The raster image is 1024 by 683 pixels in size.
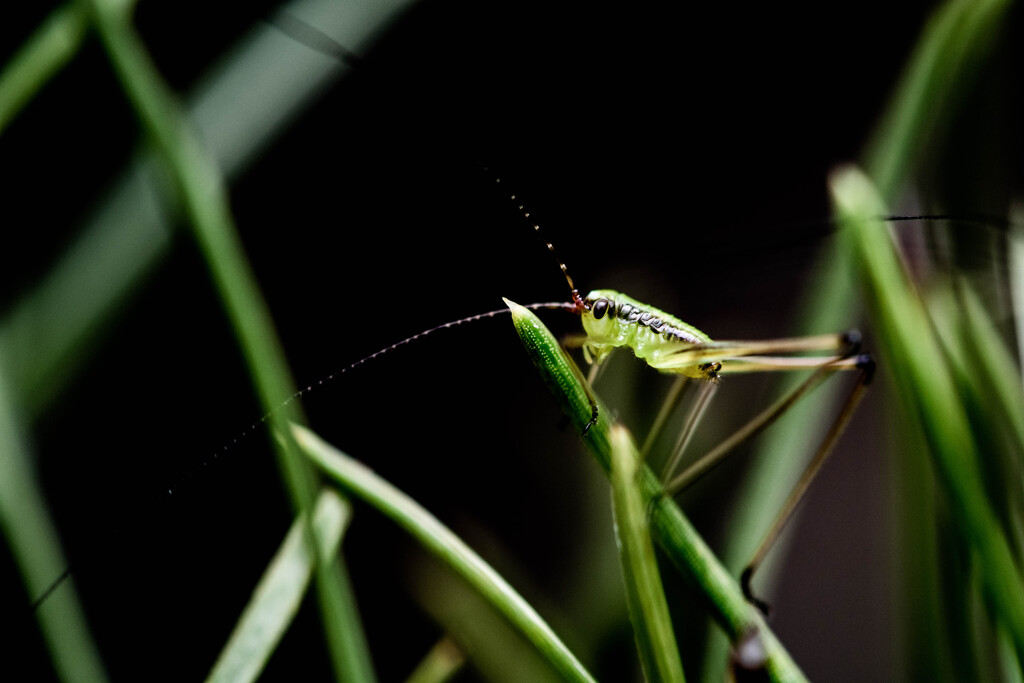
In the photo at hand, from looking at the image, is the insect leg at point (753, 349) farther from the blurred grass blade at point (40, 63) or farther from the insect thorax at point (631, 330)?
the blurred grass blade at point (40, 63)

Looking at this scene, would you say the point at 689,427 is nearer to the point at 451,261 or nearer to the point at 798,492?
the point at 798,492

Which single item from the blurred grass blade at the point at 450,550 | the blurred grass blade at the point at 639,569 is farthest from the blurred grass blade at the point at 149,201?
the blurred grass blade at the point at 639,569

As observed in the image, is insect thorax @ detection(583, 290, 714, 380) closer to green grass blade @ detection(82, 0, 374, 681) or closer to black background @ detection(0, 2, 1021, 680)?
black background @ detection(0, 2, 1021, 680)

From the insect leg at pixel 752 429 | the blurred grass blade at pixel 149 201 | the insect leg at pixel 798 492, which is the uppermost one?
the blurred grass blade at pixel 149 201

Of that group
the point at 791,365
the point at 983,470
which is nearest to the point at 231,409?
the point at 791,365

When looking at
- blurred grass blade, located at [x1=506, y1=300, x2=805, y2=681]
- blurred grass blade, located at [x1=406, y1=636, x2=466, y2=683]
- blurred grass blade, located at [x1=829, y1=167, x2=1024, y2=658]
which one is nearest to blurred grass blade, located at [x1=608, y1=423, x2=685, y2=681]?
blurred grass blade, located at [x1=506, y1=300, x2=805, y2=681]

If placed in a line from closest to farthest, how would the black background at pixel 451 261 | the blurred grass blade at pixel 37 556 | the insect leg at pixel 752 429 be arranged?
the blurred grass blade at pixel 37 556 → the insect leg at pixel 752 429 → the black background at pixel 451 261

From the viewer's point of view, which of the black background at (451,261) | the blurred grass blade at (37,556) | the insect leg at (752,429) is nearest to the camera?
the blurred grass blade at (37,556)
